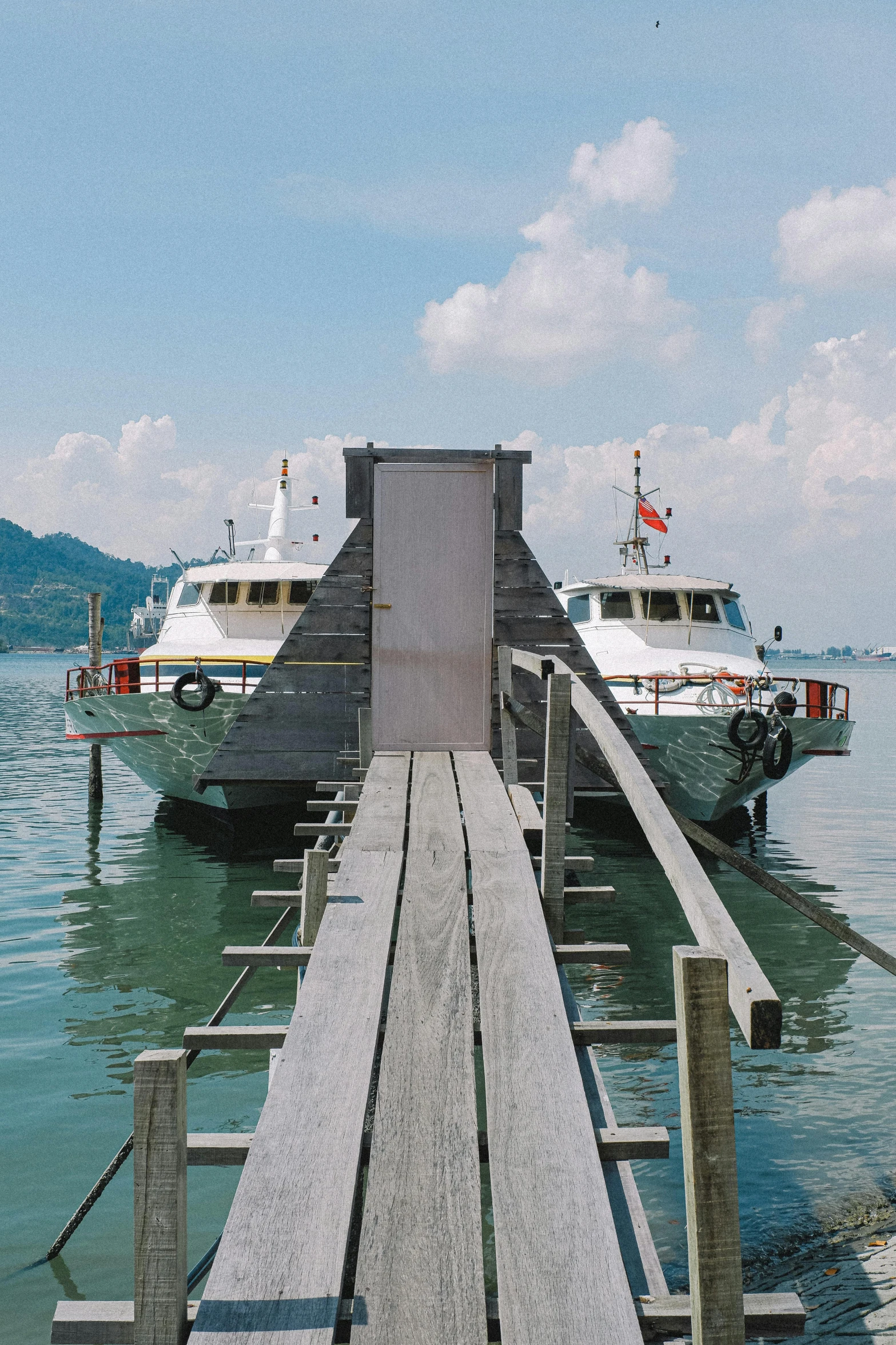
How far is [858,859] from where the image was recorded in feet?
54.9

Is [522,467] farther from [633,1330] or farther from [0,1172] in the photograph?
[633,1330]

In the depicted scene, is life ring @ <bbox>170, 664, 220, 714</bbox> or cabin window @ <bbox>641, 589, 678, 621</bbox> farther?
cabin window @ <bbox>641, 589, 678, 621</bbox>

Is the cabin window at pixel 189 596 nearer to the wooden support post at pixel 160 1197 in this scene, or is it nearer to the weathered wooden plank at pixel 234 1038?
the weathered wooden plank at pixel 234 1038

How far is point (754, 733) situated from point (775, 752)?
932mm

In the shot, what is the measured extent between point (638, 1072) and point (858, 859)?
1089cm

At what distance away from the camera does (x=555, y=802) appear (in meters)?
5.15

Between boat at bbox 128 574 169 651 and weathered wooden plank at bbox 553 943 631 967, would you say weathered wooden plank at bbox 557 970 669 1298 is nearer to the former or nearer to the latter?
weathered wooden plank at bbox 553 943 631 967

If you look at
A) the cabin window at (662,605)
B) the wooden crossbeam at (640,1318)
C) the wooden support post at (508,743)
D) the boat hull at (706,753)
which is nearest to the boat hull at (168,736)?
the boat hull at (706,753)

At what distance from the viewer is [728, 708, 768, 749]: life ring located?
14.3m

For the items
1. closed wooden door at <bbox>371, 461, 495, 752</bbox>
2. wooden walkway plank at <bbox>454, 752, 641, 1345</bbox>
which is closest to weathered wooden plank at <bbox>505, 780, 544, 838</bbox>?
wooden walkway plank at <bbox>454, 752, 641, 1345</bbox>

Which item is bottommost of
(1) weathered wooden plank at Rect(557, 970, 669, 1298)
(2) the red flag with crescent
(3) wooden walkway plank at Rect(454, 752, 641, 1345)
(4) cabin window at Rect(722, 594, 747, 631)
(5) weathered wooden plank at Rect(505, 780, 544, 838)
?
(1) weathered wooden plank at Rect(557, 970, 669, 1298)

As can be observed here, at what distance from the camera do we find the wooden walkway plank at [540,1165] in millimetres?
2166

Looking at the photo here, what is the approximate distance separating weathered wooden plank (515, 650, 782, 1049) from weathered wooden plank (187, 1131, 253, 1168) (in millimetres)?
1275

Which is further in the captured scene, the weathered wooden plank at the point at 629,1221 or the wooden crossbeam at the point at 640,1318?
the weathered wooden plank at the point at 629,1221
